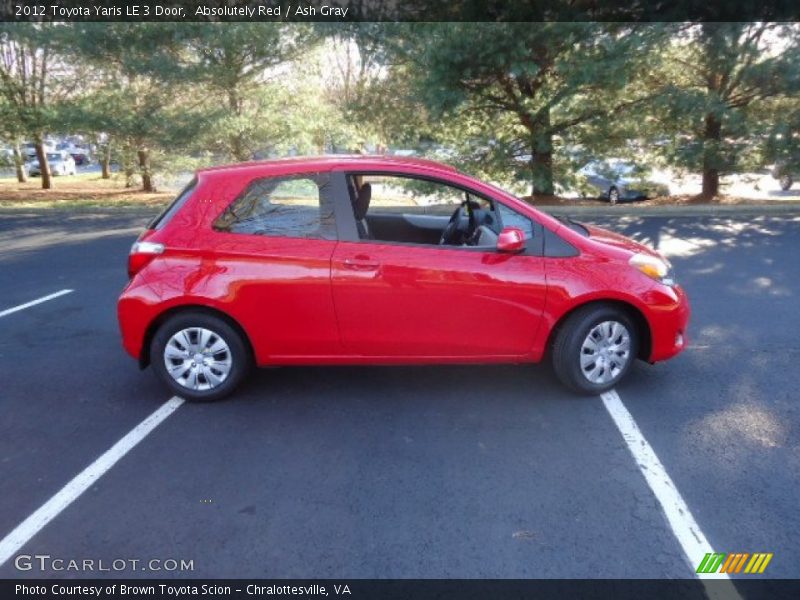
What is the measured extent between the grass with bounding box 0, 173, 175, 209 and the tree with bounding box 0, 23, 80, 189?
1828mm

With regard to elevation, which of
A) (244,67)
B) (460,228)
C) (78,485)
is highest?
(244,67)

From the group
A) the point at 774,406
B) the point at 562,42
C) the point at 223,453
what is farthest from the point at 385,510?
the point at 562,42

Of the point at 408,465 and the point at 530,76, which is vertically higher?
Answer: the point at 530,76

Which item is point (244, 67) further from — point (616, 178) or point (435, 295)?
point (435, 295)

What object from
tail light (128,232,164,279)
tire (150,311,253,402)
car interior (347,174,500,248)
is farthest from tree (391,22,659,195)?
tire (150,311,253,402)

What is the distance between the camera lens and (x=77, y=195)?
18984 mm

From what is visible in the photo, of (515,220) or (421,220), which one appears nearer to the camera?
(515,220)

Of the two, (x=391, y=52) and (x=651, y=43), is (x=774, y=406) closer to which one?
(x=651, y=43)

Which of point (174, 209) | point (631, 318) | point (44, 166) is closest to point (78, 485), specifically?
point (174, 209)

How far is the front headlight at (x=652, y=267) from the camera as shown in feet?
12.6

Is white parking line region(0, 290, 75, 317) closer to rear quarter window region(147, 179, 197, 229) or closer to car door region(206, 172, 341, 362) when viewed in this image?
rear quarter window region(147, 179, 197, 229)

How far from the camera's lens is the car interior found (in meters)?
3.92

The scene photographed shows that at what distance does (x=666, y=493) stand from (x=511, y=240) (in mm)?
1688
